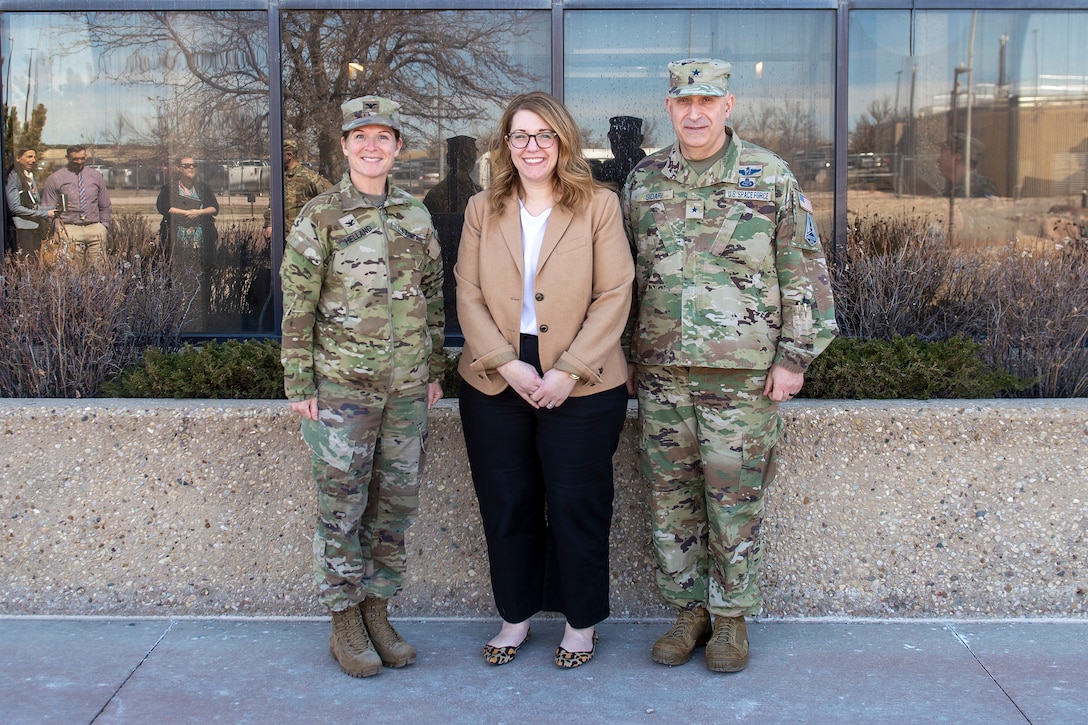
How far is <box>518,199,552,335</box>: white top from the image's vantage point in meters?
3.45

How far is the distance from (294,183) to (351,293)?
2602 millimetres

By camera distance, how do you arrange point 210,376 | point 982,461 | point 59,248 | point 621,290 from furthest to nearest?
point 59,248, point 210,376, point 982,461, point 621,290

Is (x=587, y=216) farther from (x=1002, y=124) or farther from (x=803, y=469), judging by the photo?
(x=1002, y=124)

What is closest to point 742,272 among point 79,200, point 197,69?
point 197,69

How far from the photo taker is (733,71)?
5727 millimetres

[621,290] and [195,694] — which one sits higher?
[621,290]

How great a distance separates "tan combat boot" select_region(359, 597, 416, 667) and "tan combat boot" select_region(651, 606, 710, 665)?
90cm

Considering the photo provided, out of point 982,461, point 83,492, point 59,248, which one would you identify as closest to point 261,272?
point 59,248

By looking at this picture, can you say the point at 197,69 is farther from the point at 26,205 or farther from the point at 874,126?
the point at 874,126

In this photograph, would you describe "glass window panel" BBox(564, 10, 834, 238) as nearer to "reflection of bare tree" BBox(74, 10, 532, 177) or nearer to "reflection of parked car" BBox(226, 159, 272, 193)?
"reflection of bare tree" BBox(74, 10, 532, 177)

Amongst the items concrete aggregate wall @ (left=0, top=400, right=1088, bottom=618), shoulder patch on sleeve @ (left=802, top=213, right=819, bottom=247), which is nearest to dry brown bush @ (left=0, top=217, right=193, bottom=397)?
concrete aggregate wall @ (left=0, top=400, right=1088, bottom=618)

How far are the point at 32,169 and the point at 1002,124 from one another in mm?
5616

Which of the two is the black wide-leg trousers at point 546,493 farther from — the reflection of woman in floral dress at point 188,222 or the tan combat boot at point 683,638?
the reflection of woman in floral dress at point 188,222

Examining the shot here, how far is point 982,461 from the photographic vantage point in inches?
159
